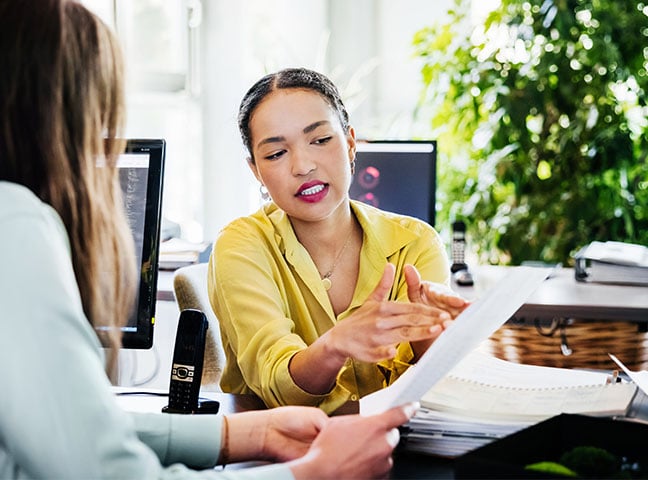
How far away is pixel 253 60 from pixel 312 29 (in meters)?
0.61

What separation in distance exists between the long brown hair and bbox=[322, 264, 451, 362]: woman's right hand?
42 cm

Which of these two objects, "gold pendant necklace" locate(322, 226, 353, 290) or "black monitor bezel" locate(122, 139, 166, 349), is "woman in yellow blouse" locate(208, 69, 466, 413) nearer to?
"gold pendant necklace" locate(322, 226, 353, 290)

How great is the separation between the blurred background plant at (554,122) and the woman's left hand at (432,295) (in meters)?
2.37

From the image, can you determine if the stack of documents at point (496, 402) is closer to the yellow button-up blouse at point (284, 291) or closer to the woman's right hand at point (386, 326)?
the woman's right hand at point (386, 326)

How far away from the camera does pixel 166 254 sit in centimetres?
295

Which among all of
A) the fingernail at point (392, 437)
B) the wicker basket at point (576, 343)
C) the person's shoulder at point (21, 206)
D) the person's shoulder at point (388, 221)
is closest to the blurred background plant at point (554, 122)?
the wicker basket at point (576, 343)

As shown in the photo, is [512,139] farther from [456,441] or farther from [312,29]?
[456,441]

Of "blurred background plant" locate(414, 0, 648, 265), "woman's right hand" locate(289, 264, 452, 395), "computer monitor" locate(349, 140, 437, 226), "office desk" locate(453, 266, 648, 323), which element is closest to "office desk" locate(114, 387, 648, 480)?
"woman's right hand" locate(289, 264, 452, 395)

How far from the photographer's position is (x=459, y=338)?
1122mm

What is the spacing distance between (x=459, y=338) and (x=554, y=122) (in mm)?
2957

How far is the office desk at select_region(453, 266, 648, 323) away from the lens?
2.52 metres

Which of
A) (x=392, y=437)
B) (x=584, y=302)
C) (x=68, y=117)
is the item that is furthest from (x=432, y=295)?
(x=584, y=302)

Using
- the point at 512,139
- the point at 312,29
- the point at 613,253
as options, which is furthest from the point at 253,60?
the point at 613,253

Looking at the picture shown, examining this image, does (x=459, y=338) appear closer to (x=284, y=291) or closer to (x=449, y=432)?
(x=449, y=432)
